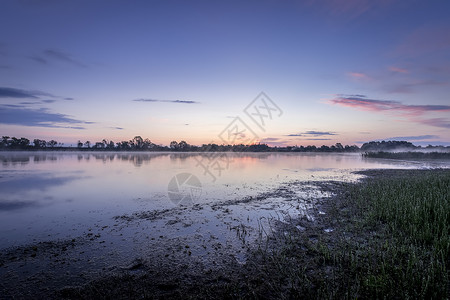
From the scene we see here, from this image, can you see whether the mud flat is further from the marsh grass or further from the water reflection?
the water reflection

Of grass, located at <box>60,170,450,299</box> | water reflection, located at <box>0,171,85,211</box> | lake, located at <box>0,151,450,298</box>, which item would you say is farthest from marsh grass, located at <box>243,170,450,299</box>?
water reflection, located at <box>0,171,85,211</box>

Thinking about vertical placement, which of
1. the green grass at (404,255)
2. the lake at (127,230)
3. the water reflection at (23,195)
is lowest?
the lake at (127,230)

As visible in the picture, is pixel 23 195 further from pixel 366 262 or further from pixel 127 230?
pixel 366 262

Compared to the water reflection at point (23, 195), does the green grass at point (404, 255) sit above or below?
above

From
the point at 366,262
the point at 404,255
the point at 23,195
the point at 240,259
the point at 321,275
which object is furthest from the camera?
the point at 23,195

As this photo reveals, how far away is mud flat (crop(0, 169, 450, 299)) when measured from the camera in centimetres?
509

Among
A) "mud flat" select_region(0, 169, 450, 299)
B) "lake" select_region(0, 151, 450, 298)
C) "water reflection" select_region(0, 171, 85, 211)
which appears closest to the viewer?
"mud flat" select_region(0, 169, 450, 299)

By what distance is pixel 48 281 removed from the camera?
5562 mm

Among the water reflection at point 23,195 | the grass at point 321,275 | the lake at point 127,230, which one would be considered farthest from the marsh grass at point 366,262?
the water reflection at point 23,195

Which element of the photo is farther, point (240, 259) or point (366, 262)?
point (240, 259)

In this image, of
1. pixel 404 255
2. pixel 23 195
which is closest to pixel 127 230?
pixel 404 255

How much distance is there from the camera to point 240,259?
22.2ft

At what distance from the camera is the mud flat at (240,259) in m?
5.09

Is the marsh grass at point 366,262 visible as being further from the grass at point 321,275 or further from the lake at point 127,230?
the lake at point 127,230
